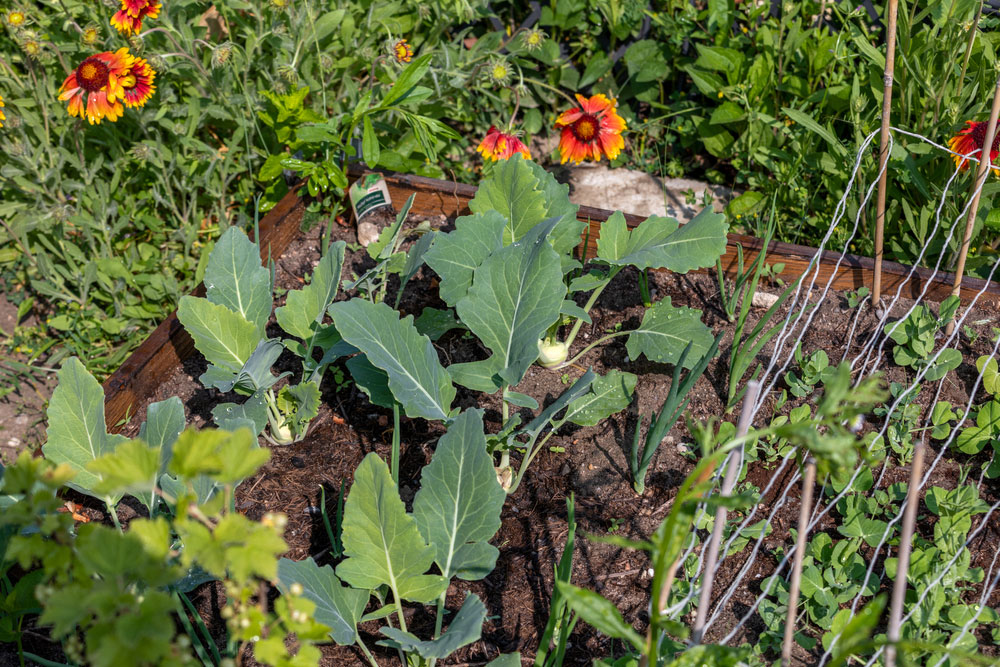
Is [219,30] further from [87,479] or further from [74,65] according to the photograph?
[87,479]

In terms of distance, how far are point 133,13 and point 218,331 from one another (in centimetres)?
92

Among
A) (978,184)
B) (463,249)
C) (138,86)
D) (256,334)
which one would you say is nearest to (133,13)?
(138,86)

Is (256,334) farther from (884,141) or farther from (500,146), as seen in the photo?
(884,141)

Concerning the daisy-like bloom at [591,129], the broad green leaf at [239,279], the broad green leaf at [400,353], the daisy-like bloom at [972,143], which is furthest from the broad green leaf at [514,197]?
the daisy-like bloom at [972,143]

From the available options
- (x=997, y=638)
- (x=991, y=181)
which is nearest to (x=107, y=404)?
(x=997, y=638)

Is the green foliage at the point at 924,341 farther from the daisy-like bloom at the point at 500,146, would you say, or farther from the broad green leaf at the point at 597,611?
the broad green leaf at the point at 597,611

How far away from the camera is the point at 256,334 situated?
6.10 ft

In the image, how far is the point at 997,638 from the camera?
153 cm

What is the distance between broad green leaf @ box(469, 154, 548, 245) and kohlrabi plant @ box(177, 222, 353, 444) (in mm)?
420

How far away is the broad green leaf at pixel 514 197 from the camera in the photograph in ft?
6.61

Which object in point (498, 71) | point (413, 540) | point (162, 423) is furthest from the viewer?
point (498, 71)

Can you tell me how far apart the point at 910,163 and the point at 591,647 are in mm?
1529

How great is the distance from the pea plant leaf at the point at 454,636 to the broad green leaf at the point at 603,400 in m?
0.54

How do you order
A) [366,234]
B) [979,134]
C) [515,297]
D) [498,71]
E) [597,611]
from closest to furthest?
[597,611]
[515,297]
[979,134]
[498,71]
[366,234]
